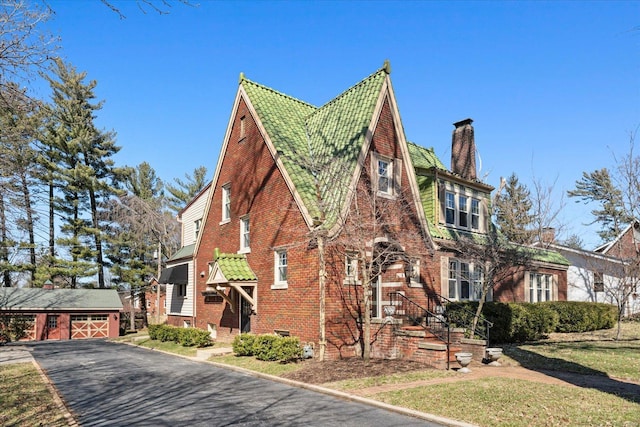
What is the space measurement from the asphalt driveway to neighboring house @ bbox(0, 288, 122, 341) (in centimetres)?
1755

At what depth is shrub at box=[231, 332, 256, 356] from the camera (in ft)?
51.7

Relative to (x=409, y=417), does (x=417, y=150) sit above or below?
above

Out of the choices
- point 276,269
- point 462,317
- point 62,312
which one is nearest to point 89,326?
point 62,312

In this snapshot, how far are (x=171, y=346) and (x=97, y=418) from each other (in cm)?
1343

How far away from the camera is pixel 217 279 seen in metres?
18.3

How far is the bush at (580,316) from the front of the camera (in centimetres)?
2311

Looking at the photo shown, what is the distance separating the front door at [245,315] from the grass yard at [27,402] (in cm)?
771

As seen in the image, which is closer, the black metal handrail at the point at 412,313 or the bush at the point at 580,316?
the black metal handrail at the point at 412,313

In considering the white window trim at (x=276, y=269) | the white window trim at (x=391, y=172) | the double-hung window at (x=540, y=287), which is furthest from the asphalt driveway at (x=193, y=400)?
the double-hung window at (x=540, y=287)

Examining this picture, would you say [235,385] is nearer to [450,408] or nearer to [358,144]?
[450,408]

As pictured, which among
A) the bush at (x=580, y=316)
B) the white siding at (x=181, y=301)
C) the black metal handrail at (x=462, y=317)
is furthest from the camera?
the white siding at (x=181, y=301)

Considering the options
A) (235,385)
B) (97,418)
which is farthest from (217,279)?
(97,418)

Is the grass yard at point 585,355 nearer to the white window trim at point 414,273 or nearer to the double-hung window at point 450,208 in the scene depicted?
the white window trim at point 414,273

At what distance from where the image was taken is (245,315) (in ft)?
63.7
